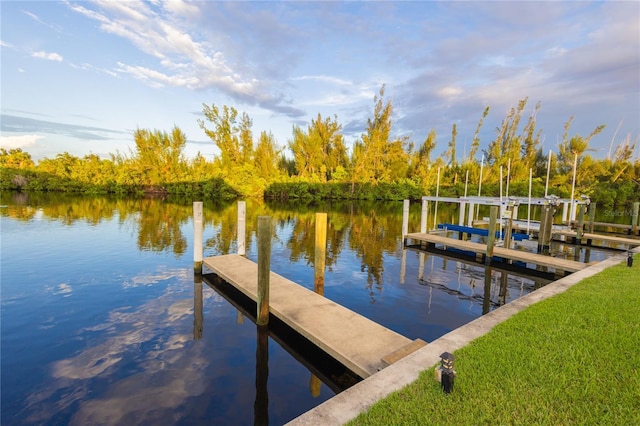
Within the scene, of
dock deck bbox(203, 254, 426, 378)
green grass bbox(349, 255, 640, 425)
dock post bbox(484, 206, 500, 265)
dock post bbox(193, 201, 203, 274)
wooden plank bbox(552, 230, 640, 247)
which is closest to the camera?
green grass bbox(349, 255, 640, 425)

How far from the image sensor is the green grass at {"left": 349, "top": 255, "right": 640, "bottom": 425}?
3.02 meters

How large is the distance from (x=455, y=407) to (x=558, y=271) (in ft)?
33.5

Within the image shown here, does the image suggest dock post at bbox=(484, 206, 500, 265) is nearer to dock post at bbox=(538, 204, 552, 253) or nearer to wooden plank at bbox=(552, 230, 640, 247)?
dock post at bbox=(538, 204, 552, 253)

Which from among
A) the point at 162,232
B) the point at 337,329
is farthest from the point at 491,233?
the point at 162,232

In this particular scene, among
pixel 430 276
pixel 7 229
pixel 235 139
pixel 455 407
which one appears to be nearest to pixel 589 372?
pixel 455 407

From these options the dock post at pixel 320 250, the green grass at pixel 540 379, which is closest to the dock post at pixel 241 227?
the dock post at pixel 320 250

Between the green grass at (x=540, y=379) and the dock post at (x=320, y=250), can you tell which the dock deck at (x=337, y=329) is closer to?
the dock post at (x=320, y=250)

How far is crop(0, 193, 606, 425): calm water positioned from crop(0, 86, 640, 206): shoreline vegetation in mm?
34631

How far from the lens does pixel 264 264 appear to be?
656 cm

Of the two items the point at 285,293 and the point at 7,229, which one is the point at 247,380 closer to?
the point at 285,293

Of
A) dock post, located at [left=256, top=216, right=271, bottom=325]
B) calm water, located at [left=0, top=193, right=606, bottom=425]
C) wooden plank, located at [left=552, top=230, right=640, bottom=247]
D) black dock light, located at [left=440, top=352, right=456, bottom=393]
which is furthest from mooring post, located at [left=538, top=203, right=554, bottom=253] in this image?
black dock light, located at [left=440, top=352, right=456, bottom=393]

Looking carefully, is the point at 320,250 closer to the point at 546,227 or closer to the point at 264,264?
the point at 264,264

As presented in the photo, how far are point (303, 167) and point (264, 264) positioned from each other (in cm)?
4901

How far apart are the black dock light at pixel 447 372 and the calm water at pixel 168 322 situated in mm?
2326
